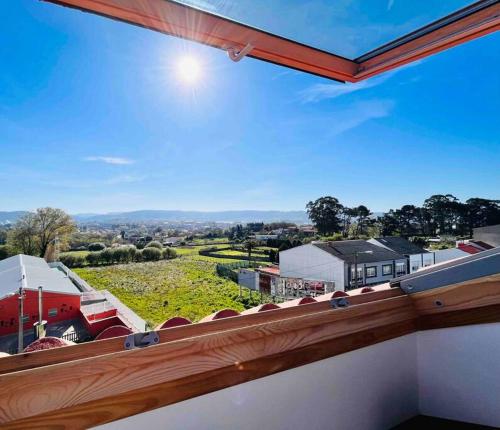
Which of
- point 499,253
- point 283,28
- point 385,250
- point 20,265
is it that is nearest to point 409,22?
point 283,28

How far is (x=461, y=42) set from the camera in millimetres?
825

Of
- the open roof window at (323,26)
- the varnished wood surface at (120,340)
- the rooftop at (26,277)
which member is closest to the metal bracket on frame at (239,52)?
the open roof window at (323,26)

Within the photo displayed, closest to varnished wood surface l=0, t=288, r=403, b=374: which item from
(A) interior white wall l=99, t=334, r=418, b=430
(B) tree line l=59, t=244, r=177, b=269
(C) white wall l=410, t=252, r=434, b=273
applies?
(A) interior white wall l=99, t=334, r=418, b=430

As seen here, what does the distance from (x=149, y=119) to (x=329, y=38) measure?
3.16 m

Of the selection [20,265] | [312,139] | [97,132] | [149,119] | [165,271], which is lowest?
[165,271]

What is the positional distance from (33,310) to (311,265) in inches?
104

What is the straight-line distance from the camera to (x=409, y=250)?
262 centimetres

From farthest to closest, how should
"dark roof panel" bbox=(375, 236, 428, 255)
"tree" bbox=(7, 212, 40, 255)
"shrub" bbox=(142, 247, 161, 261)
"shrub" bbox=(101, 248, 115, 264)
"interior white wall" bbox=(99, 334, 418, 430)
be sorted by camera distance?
"dark roof panel" bbox=(375, 236, 428, 255) → "shrub" bbox=(142, 247, 161, 261) → "shrub" bbox=(101, 248, 115, 264) → "tree" bbox=(7, 212, 40, 255) → "interior white wall" bbox=(99, 334, 418, 430)

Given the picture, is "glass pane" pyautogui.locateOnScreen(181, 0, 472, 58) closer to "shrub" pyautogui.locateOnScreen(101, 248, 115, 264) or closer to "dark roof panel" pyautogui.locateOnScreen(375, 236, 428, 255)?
"shrub" pyautogui.locateOnScreen(101, 248, 115, 264)

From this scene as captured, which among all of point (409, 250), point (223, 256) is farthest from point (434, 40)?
point (223, 256)

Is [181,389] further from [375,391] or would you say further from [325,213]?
[325,213]

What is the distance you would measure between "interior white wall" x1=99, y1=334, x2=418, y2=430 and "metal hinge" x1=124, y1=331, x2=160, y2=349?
0.11m

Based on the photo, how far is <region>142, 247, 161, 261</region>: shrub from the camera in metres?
2.12

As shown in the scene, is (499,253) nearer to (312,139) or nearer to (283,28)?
(283,28)
